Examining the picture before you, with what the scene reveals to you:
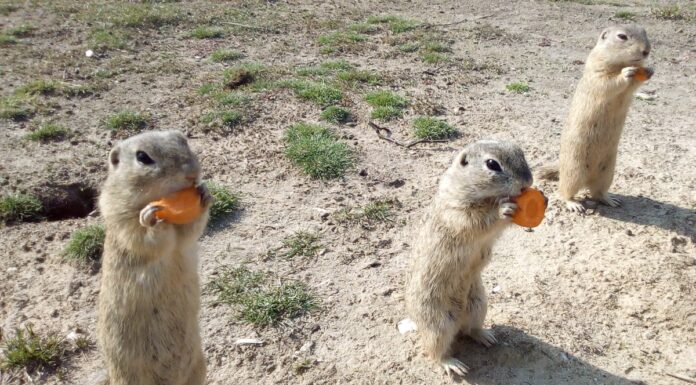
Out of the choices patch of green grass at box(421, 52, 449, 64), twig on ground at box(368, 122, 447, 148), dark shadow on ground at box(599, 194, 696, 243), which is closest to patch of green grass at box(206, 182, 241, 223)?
twig on ground at box(368, 122, 447, 148)

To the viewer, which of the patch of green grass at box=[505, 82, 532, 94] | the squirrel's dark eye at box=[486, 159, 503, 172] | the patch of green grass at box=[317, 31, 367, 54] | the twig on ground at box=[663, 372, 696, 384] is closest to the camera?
the squirrel's dark eye at box=[486, 159, 503, 172]

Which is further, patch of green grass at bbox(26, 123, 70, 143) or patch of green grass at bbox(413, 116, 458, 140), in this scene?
patch of green grass at bbox(413, 116, 458, 140)

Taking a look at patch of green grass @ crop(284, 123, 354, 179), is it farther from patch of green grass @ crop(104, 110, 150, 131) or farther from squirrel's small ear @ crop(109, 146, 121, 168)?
squirrel's small ear @ crop(109, 146, 121, 168)

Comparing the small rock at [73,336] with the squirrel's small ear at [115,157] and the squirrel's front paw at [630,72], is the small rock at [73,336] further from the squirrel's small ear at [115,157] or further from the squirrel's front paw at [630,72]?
the squirrel's front paw at [630,72]

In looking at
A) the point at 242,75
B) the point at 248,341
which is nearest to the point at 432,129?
the point at 242,75

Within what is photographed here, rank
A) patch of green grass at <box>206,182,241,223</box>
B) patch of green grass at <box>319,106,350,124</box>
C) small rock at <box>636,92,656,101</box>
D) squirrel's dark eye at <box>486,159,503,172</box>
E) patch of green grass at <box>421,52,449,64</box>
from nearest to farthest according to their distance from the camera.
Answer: squirrel's dark eye at <box>486,159,503,172</box> → patch of green grass at <box>206,182,241,223</box> → patch of green grass at <box>319,106,350,124</box> → small rock at <box>636,92,656,101</box> → patch of green grass at <box>421,52,449,64</box>

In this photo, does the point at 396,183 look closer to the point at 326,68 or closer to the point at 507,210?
the point at 507,210

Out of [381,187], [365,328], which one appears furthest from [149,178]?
[381,187]

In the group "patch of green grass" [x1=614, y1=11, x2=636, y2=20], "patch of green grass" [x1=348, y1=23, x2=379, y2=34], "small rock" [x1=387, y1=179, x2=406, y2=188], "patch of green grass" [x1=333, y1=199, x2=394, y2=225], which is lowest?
"patch of green grass" [x1=333, y1=199, x2=394, y2=225]

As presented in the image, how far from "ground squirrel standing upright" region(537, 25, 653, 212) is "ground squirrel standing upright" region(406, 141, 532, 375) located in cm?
240

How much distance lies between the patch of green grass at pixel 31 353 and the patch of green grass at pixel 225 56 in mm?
6744

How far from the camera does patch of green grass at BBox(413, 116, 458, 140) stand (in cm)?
744

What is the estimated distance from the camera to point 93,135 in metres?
7.12

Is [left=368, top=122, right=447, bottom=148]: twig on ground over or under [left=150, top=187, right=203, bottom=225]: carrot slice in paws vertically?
under
